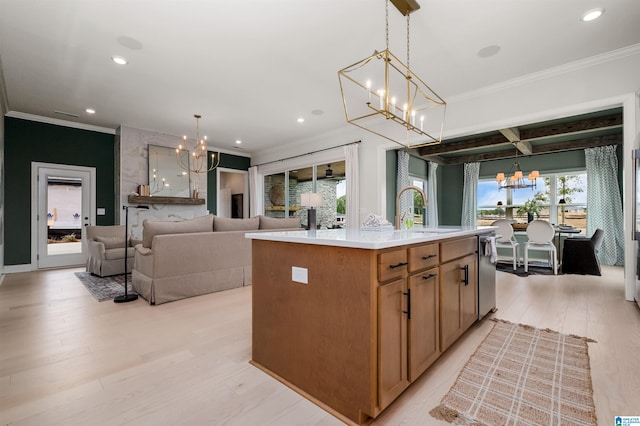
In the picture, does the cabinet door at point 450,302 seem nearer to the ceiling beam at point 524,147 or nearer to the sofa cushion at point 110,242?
the ceiling beam at point 524,147

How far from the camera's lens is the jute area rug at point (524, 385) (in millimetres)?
1479

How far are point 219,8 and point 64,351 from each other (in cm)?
307

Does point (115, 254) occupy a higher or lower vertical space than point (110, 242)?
lower

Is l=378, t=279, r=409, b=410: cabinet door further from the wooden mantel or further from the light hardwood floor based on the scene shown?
the wooden mantel

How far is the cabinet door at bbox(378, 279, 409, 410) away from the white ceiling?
246cm

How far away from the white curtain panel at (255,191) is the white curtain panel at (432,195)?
472cm

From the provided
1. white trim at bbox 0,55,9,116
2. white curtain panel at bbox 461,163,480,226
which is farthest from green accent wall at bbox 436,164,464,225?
white trim at bbox 0,55,9,116

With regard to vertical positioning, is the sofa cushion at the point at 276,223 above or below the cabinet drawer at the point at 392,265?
above

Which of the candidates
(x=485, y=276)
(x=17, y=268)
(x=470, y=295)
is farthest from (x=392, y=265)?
(x=17, y=268)

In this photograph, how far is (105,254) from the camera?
472 cm

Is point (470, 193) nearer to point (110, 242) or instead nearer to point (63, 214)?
point (110, 242)

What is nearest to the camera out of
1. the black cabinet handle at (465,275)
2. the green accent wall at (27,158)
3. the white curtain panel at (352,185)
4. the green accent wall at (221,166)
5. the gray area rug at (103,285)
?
the black cabinet handle at (465,275)

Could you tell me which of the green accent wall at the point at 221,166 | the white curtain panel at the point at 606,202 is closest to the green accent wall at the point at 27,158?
the green accent wall at the point at 221,166

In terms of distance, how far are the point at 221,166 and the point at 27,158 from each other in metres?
3.85
